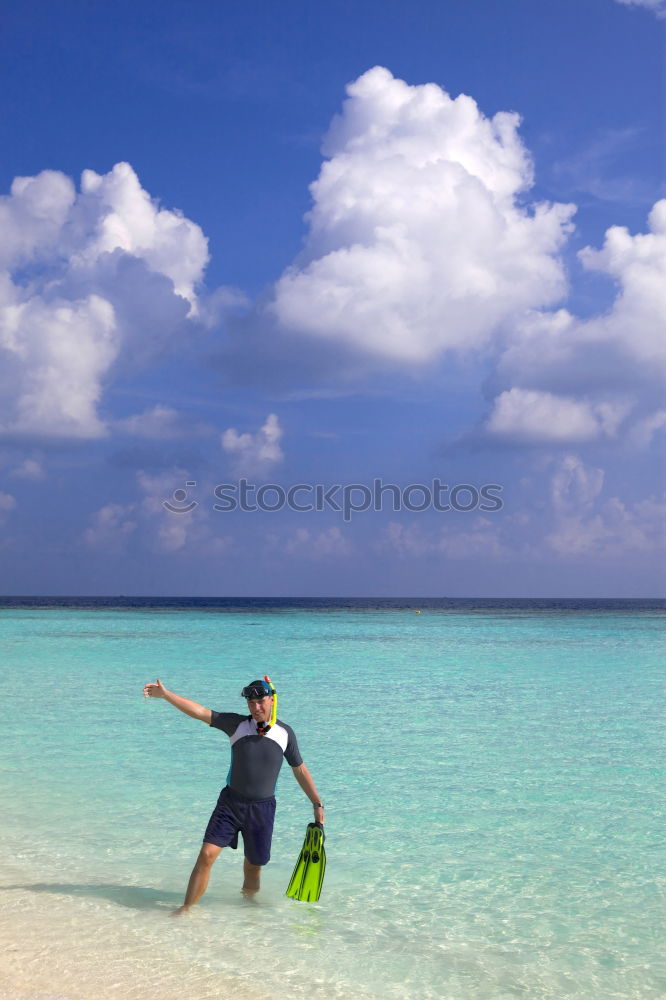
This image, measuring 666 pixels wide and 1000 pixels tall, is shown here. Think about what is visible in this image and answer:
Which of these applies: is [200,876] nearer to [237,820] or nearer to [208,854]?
[208,854]

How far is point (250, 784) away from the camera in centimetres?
602

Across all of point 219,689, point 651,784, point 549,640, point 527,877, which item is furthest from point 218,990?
point 549,640

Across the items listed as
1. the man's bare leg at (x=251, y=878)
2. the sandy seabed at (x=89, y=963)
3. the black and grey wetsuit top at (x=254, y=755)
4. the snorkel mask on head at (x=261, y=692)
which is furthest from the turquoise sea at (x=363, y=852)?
the snorkel mask on head at (x=261, y=692)

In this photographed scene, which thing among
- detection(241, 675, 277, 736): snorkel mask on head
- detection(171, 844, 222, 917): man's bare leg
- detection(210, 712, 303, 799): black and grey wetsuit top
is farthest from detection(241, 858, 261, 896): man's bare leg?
detection(241, 675, 277, 736): snorkel mask on head

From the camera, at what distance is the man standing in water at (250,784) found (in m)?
6.00

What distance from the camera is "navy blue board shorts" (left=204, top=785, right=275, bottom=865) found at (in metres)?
6.03

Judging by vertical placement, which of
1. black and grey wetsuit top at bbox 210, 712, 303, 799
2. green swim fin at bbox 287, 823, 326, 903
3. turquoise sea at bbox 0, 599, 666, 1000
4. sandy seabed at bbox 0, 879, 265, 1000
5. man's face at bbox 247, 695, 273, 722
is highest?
man's face at bbox 247, 695, 273, 722

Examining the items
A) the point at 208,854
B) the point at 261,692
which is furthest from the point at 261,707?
the point at 208,854

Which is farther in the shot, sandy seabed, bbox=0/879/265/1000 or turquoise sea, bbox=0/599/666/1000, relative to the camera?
turquoise sea, bbox=0/599/666/1000

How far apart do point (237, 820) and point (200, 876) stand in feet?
1.66

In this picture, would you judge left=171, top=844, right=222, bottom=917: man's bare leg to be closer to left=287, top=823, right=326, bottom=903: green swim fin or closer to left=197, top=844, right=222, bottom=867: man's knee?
left=197, top=844, right=222, bottom=867: man's knee

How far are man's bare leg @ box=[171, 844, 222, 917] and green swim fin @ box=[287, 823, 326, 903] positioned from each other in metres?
0.69

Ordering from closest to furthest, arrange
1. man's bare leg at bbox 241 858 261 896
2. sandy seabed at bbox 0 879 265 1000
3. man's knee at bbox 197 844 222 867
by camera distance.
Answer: sandy seabed at bbox 0 879 265 1000, man's knee at bbox 197 844 222 867, man's bare leg at bbox 241 858 261 896

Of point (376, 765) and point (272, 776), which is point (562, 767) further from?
point (272, 776)
